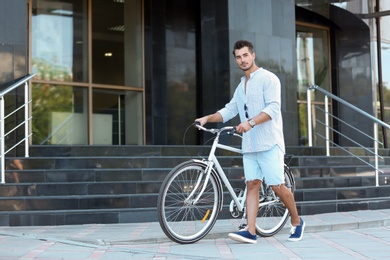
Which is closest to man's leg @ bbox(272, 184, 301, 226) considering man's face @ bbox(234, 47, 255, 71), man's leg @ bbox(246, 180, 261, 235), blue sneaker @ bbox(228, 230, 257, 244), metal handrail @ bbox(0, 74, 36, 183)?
man's leg @ bbox(246, 180, 261, 235)

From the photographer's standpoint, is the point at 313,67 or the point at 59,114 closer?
the point at 59,114

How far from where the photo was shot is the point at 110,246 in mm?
5602

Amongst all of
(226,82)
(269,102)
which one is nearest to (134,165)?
(269,102)

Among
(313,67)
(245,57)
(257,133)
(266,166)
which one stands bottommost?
(266,166)

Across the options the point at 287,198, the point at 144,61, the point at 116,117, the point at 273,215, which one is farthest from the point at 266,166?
the point at 144,61

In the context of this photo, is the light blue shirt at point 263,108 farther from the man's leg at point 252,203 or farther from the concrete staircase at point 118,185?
the concrete staircase at point 118,185

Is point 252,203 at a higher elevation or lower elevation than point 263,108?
lower

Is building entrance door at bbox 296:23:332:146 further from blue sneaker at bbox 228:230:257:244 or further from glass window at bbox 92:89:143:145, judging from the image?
blue sneaker at bbox 228:230:257:244

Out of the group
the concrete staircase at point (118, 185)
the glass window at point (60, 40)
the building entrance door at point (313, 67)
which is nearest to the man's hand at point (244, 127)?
the concrete staircase at point (118, 185)

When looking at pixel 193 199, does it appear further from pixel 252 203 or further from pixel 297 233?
pixel 297 233

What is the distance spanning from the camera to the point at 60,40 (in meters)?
→ 12.7

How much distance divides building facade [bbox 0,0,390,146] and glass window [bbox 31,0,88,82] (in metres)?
0.02

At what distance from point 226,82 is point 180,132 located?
2524mm

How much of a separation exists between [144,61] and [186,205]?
8.31 meters
